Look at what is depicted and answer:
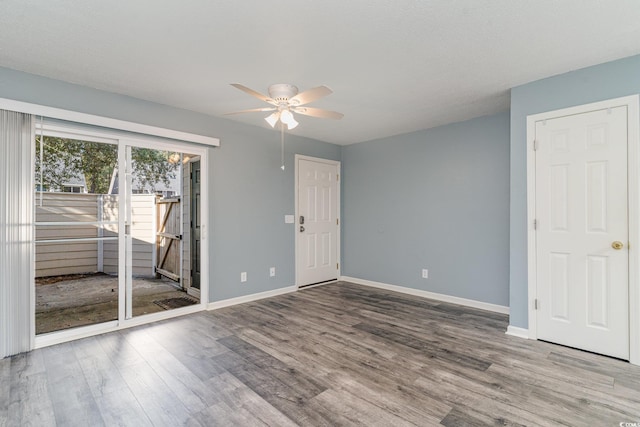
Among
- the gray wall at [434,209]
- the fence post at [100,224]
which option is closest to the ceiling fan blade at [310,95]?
the fence post at [100,224]

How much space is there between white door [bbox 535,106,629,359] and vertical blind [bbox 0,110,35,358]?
481 centimetres

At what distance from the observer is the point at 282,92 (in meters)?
2.65

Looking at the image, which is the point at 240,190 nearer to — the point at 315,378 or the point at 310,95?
the point at 310,95

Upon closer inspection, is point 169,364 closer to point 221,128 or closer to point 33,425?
point 33,425

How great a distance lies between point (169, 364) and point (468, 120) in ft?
14.7

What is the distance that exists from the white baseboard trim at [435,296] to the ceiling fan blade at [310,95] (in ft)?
11.1

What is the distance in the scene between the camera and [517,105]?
10.2 ft

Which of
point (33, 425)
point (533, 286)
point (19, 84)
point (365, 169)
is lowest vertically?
point (33, 425)

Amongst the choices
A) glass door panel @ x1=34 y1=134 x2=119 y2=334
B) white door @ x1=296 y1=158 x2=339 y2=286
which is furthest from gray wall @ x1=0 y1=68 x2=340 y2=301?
glass door panel @ x1=34 y1=134 x2=119 y2=334

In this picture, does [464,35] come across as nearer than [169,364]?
Yes

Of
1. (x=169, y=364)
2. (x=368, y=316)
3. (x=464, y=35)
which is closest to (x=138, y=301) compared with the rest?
(x=169, y=364)

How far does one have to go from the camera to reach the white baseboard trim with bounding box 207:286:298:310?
400 centimetres

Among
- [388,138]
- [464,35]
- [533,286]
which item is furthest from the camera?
[388,138]

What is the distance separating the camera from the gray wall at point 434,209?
13.0 ft
